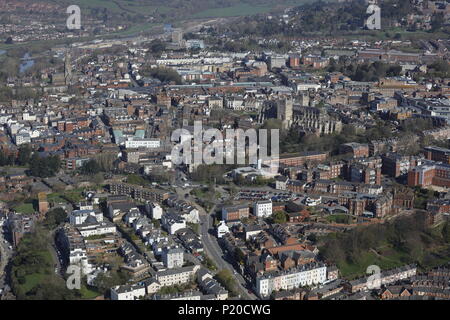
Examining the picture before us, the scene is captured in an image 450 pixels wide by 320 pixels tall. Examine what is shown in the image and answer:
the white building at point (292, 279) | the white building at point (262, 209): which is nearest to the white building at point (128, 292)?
the white building at point (292, 279)

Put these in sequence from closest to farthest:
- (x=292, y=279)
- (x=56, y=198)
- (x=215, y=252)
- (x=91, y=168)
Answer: (x=292, y=279), (x=215, y=252), (x=56, y=198), (x=91, y=168)

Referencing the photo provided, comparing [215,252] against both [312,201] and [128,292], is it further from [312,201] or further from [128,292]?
[312,201]

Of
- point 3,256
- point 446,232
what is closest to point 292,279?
point 446,232

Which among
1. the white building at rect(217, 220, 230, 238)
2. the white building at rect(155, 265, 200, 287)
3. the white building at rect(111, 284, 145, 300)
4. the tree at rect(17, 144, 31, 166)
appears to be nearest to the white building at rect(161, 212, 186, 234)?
the white building at rect(217, 220, 230, 238)

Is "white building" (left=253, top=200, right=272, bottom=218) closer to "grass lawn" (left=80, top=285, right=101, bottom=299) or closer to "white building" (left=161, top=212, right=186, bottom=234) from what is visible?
"white building" (left=161, top=212, right=186, bottom=234)

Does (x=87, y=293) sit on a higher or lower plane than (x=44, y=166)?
lower

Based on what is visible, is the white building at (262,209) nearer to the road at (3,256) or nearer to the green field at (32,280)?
the green field at (32,280)

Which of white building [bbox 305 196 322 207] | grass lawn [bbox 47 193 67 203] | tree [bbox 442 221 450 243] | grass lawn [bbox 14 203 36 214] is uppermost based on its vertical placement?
white building [bbox 305 196 322 207]
